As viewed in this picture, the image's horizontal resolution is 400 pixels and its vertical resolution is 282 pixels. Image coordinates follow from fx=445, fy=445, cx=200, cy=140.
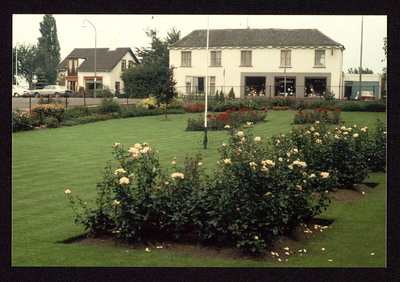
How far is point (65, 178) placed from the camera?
8.37 m

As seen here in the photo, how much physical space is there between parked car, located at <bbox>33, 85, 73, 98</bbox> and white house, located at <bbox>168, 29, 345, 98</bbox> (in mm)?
8075

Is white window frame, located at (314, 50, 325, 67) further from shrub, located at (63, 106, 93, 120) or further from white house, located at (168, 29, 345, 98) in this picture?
shrub, located at (63, 106, 93, 120)

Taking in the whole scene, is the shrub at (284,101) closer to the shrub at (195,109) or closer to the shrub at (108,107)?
the shrub at (195,109)

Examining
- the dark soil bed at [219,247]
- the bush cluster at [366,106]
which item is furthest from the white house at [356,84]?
the dark soil bed at [219,247]

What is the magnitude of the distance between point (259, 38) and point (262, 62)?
7.21 feet

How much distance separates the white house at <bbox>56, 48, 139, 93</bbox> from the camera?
1618 cm

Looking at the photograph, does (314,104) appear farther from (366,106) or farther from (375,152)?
(375,152)

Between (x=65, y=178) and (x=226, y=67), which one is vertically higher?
(x=226, y=67)

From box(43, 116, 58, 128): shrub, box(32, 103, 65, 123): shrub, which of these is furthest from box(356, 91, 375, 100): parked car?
box(43, 116, 58, 128): shrub

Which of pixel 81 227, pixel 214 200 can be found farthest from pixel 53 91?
pixel 214 200
